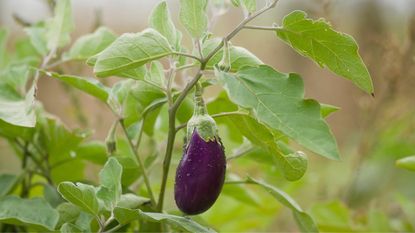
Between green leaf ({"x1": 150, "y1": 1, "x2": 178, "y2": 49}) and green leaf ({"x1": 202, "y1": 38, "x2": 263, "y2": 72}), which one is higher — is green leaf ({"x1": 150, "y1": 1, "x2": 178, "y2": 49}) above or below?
above

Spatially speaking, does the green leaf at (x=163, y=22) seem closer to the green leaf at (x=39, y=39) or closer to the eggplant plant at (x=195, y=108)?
the eggplant plant at (x=195, y=108)

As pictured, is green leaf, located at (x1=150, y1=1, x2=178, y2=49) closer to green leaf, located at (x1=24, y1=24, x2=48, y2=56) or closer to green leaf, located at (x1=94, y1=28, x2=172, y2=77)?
green leaf, located at (x1=94, y1=28, x2=172, y2=77)

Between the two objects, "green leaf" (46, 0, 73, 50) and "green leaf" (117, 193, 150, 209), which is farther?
"green leaf" (46, 0, 73, 50)

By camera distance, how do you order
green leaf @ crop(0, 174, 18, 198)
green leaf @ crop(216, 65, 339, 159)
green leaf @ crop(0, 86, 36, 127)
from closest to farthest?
green leaf @ crop(216, 65, 339, 159) < green leaf @ crop(0, 86, 36, 127) < green leaf @ crop(0, 174, 18, 198)

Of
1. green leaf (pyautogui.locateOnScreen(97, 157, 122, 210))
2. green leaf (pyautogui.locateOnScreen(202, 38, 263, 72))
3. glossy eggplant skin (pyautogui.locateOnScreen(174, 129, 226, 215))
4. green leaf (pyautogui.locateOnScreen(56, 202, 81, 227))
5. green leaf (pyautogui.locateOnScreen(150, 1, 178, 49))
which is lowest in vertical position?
green leaf (pyautogui.locateOnScreen(56, 202, 81, 227))

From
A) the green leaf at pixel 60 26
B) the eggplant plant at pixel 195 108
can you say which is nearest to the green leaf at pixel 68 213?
the eggplant plant at pixel 195 108

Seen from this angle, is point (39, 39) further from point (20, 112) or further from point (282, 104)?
point (282, 104)

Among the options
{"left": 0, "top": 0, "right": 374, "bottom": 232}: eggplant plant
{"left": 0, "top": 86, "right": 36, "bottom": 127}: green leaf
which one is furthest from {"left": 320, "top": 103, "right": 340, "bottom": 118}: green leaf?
{"left": 0, "top": 86, "right": 36, "bottom": 127}: green leaf
